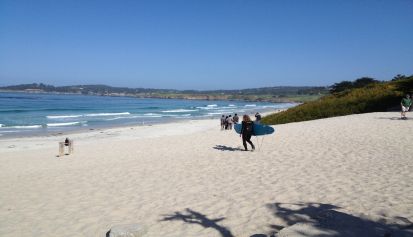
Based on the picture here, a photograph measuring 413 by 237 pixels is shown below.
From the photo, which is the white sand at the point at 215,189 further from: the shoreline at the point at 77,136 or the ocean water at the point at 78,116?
the ocean water at the point at 78,116

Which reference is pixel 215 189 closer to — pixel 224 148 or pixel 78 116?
pixel 224 148

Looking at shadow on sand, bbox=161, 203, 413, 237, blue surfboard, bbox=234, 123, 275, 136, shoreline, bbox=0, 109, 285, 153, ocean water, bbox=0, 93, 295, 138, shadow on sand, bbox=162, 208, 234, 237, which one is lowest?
ocean water, bbox=0, 93, 295, 138

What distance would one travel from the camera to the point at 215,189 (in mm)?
7191

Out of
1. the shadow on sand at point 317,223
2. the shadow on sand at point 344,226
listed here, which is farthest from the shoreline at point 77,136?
the shadow on sand at point 344,226

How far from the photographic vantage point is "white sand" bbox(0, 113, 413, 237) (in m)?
5.37

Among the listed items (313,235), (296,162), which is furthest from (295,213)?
(296,162)

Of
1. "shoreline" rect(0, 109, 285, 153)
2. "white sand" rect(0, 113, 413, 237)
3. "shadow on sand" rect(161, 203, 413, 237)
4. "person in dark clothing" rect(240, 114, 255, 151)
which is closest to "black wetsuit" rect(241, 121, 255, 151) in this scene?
"person in dark clothing" rect(240, 114, 255, 151)

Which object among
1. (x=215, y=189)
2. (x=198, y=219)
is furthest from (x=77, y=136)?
(x=198, y=219)

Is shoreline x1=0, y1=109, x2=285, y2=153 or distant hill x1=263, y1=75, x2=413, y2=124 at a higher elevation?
distant hill x1=263, y1=75, x2=413, y2=124

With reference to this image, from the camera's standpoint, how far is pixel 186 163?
1027 cm

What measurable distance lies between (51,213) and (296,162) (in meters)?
6.04

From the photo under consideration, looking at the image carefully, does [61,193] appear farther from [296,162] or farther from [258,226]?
[296,162]

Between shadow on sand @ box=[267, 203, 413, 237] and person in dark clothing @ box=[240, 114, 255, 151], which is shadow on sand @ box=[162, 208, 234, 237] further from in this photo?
person in dark clothing @ box=[240, 114, 255, 151]

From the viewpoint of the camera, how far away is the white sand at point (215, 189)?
211 inches
